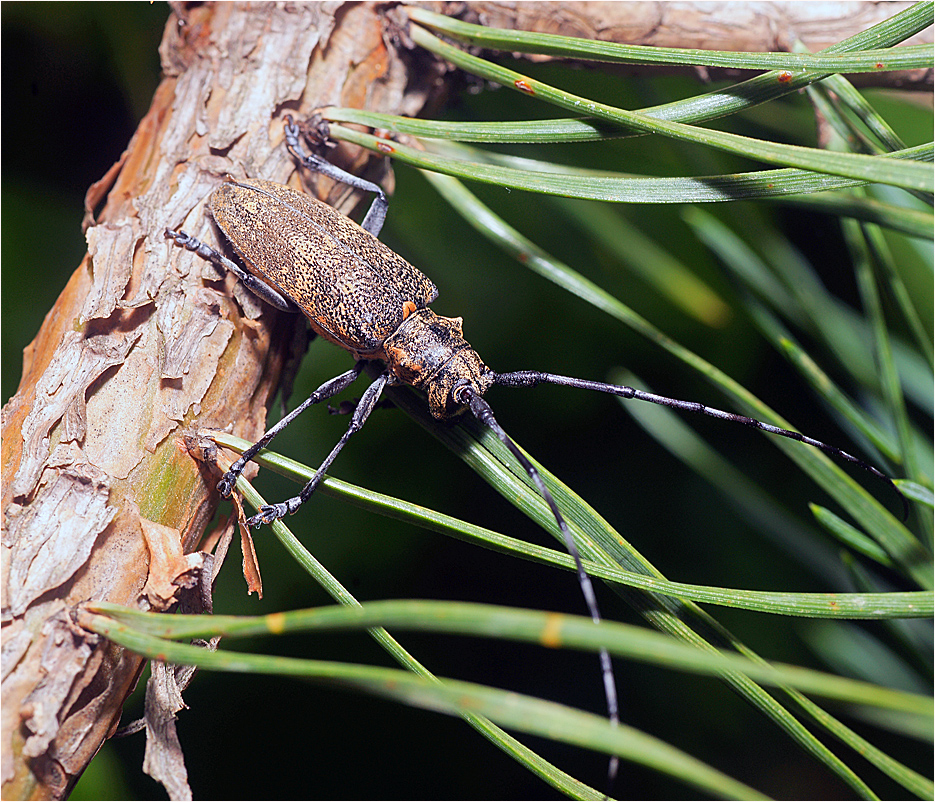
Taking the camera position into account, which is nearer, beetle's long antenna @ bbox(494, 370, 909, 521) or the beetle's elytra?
beetle's long antenna @ bbox(494, 370, 909, 521)

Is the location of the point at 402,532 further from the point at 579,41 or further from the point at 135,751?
the point at 579,41

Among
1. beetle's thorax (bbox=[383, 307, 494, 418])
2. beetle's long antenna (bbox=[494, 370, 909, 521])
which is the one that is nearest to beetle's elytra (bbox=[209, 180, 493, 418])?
beetle's thorax (bbox=[383, 307, 494, 418])

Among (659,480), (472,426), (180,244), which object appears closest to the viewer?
(180,244)

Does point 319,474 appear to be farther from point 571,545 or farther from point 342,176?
point 342,176

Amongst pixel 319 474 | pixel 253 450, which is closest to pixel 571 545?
pixel 319 474

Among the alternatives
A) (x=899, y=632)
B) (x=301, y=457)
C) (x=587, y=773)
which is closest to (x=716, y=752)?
(x=587, y=773)

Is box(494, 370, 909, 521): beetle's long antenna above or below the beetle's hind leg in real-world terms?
below

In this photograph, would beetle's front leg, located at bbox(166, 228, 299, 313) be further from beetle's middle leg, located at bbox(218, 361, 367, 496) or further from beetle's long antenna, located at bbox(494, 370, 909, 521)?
beetle's long antenna, located at bbox(494, 370, 909, 521)
